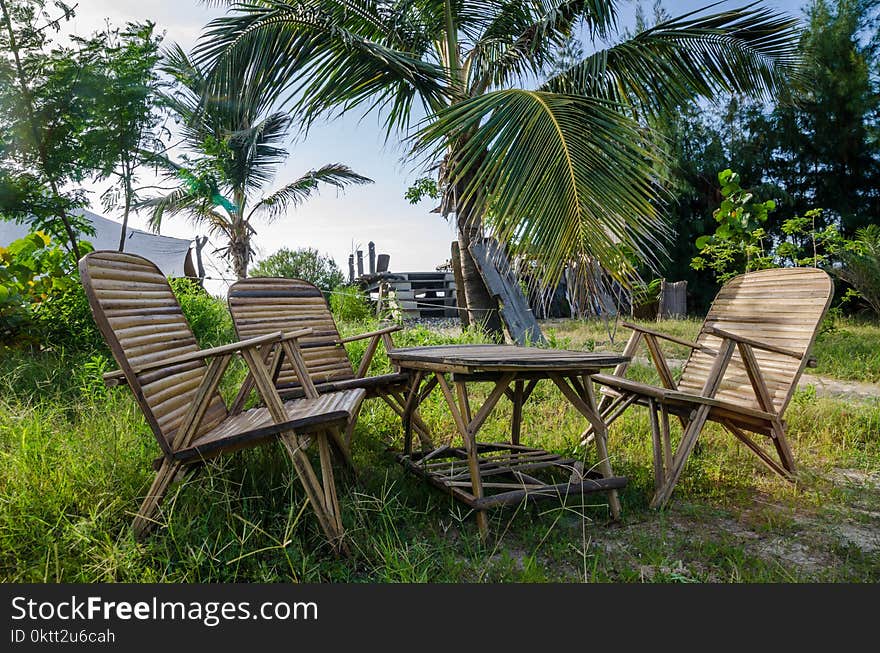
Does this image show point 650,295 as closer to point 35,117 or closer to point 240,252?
point 240,252

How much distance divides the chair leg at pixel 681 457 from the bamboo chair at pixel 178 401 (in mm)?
1365

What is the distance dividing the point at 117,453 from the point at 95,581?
713 mm

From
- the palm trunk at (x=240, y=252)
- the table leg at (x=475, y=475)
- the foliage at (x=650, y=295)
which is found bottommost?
the table leg at (x=475, y=475)

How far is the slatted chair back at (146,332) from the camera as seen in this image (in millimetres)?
1919

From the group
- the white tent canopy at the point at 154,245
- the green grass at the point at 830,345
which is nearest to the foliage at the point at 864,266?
the green grass at the point at 830,345

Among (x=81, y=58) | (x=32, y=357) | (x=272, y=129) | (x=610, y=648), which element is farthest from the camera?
→ (x=272, y=129)

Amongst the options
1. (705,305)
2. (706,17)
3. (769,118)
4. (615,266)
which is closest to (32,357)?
(615,266)

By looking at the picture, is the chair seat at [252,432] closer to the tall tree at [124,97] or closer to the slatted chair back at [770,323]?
the slatted chair back at [770,323]

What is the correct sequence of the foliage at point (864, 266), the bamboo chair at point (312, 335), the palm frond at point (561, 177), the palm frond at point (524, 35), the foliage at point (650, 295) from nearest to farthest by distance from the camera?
1. the bamboo chair at point (312, 335)
2. the palm frond at point (561, 177)
3. the palm frond at point (524, 35)
4. the foliage at point (864, 266)
5. the foliage at point (650, 295)

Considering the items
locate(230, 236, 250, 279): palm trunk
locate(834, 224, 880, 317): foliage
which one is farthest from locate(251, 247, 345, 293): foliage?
locate(834, 224, 880, 317): foliage

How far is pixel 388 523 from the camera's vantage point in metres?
2.20

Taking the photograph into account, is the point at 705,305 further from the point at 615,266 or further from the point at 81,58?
the point at 81,58

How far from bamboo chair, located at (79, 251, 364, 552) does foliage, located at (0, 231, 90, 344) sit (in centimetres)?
273

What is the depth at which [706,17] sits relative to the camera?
522 centimetres
